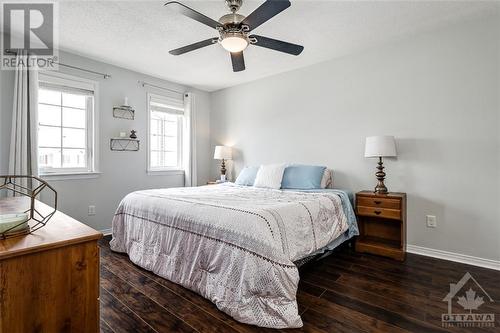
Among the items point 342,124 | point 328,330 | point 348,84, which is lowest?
point 328,330

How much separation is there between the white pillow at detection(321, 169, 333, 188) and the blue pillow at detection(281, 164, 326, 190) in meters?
0.07

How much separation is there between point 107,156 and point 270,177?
2.37m

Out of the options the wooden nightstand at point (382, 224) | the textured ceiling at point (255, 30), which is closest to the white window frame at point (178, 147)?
the textured ceiling at point (255, 30)

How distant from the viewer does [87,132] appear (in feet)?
11.8

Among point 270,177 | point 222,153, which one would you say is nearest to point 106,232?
point 222,153

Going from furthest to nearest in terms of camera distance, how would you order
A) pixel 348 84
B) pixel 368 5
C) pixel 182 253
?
pixel 348 84 < pixel 368 5 < pixel 182 253

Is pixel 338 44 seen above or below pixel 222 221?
above

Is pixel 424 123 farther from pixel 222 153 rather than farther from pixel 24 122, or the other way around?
pixel 24 122

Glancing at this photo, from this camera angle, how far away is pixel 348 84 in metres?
3.43

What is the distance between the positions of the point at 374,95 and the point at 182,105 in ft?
10.4

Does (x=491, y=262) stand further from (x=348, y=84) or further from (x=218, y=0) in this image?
(x=218, y=0)

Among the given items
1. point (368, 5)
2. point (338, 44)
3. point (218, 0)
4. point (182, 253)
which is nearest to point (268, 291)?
point (182, 253)

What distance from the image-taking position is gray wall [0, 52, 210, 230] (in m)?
2.96

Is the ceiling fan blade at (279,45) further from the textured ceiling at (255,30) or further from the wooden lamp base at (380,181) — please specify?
the wooden lamp base at (380,181)
